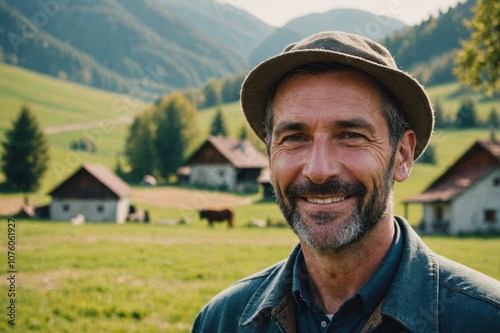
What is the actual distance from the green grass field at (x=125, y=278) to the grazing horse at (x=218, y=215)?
1059 cm

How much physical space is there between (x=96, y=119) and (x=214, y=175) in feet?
235

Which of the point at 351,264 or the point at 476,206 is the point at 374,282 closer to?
the point at 351,264

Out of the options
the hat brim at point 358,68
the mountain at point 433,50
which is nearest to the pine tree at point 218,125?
the mountain at point 433,50

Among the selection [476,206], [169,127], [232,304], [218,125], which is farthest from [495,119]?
[232,304]

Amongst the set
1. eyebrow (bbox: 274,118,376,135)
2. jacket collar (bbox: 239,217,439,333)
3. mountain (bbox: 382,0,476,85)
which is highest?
mountain (bbox: 382,0,476,85)

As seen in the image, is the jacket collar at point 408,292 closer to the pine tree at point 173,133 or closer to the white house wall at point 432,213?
the white house wall at point 432,213

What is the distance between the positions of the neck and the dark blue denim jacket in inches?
5.9

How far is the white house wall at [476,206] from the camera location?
3600 cm

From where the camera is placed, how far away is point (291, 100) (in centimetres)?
282

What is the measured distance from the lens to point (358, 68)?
8.63 feet

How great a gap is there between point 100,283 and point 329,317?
35.7 ft

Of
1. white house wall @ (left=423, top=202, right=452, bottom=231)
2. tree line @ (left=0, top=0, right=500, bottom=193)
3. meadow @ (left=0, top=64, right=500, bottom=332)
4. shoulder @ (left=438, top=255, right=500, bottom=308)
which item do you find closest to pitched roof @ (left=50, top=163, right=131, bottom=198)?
meadow @ (left=0, top=64, right=500, bottom=332)

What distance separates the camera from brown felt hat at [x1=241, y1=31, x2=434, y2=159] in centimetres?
255

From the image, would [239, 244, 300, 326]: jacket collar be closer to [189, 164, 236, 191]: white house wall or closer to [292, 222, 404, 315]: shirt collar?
[292, 222, 404, 315]: shirt collar
